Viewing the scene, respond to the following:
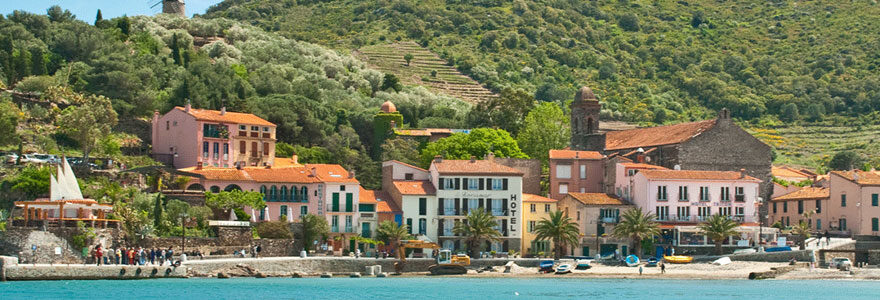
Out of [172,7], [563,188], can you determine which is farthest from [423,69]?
[563,188]

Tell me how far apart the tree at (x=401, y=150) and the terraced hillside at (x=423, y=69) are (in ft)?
135

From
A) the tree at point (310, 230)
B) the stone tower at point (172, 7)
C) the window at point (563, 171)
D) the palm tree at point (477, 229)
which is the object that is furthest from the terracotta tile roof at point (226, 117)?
the stone tower at point (172, 7)

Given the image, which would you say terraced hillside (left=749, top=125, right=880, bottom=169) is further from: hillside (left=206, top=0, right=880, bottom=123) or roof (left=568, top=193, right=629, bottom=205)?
roof (left=568, top=193, right=629, bottom=205)

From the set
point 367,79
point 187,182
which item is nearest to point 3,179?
point 187,182

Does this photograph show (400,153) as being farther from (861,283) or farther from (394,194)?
(861,283)

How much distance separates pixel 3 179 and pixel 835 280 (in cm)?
4509

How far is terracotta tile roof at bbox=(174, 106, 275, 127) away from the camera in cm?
8750

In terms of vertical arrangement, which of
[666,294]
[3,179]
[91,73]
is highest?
[91,73]

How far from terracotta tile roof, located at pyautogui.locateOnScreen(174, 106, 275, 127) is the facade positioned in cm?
3373

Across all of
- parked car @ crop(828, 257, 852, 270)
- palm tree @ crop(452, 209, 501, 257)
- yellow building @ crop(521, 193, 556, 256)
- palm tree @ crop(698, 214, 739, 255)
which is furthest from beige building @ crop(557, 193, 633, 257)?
parked car @ crop(828, 257, 852, 270)

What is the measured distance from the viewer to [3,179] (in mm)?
75812

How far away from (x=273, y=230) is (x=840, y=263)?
3150cm

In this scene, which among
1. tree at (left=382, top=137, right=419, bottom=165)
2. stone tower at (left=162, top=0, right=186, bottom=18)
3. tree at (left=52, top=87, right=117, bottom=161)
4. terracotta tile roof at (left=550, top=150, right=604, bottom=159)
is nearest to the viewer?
tree at (left=52, top=87, right=117, bottom=161)

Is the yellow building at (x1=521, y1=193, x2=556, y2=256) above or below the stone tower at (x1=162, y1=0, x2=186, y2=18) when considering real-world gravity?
below
